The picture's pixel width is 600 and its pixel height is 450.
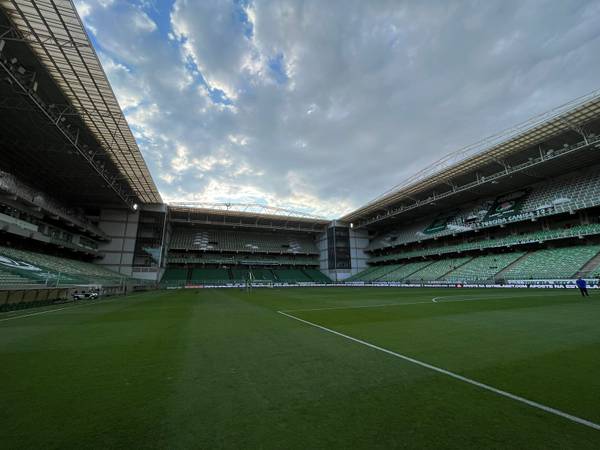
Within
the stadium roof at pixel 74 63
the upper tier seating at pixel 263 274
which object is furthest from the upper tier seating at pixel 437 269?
the stadium roof at pixel 74 63

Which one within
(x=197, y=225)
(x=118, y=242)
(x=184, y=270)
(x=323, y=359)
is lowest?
(x=323, y=359)

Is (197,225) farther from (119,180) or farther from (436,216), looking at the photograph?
(436,216)

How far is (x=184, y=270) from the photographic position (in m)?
52.2

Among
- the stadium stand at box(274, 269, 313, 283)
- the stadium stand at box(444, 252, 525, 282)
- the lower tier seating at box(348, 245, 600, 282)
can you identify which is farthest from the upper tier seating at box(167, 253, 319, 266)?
the stadium stand at box(444, 252, 525, 282)

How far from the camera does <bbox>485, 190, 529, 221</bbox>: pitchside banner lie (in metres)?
35.5

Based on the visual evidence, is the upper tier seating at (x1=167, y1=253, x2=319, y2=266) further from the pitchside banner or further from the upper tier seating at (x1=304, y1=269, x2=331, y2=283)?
the pitchside banner

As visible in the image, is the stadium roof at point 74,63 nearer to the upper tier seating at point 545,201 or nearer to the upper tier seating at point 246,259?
the upper tier seating at point 246,259

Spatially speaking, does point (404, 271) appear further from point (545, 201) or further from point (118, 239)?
point (118, 239)

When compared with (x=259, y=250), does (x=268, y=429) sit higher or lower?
lower

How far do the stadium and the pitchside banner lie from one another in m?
0.27

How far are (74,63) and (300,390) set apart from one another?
23.6 metres

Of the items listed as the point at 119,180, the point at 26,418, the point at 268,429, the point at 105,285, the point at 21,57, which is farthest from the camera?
the point at 119,180

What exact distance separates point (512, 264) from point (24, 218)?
181ft

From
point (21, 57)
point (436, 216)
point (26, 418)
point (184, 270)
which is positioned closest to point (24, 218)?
point (21, 57)
